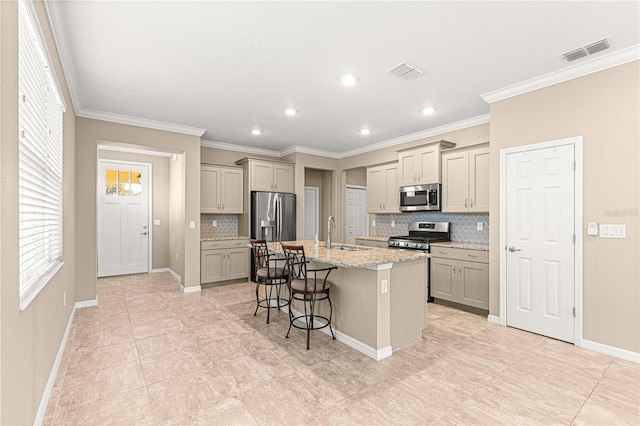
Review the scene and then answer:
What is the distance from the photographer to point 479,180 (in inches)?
175

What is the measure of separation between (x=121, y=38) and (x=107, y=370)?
2694 mm

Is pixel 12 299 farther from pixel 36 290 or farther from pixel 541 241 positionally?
pixel 541 241

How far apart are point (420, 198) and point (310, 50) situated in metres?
3.14

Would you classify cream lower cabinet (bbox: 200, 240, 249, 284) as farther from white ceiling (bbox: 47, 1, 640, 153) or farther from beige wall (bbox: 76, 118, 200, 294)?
white ceiling (bbox: 47, 1, 640, 153)

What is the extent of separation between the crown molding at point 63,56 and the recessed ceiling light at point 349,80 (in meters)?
2.34

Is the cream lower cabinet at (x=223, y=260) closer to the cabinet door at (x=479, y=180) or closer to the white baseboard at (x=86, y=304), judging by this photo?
the white baseboard at (x=86, y=304)

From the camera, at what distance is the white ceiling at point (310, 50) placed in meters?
2.24

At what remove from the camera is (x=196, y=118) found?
15.1ft

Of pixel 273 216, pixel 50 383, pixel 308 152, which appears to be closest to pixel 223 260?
pixel 273 216

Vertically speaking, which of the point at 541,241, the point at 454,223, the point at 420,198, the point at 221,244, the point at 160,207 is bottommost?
the point at 221,244

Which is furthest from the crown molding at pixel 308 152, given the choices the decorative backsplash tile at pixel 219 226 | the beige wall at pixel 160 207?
the beige wall at pixel 160 207

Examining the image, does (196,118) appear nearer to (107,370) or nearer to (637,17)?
(107,370)

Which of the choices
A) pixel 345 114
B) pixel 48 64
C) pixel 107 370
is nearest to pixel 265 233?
pixel 345 114

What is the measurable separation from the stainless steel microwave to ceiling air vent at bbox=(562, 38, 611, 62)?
90.8 inches
